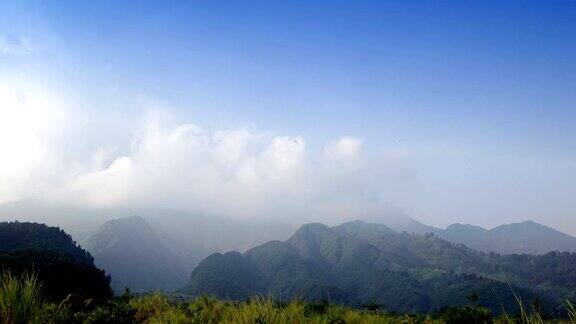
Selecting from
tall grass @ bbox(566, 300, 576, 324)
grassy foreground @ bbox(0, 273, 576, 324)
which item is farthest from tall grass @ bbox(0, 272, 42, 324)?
tall grass @ bbox(566, 300, 576, 324)

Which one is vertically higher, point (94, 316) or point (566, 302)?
point (566, 302)

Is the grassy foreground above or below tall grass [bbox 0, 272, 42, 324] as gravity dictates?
below

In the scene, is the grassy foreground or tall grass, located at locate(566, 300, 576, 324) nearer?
tall grass, located at locate(566, 300, 576, 324)

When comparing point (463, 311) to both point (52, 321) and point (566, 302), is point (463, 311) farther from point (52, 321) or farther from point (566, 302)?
point (52, 321)

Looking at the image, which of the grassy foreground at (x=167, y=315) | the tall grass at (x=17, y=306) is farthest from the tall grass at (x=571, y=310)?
the tall grass at (x=17, y=306)

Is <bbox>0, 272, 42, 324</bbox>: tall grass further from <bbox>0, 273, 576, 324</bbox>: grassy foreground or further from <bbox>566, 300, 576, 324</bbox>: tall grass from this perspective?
<bbox>566, 300, 576, 324</bbox>: tall grass

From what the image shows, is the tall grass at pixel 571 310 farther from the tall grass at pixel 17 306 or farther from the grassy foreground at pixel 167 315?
the tall grass at pixel 17 306

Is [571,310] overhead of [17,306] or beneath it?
beneath

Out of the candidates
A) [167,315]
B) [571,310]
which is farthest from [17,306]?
[571,310]

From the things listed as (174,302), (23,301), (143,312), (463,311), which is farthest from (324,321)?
(174,302)

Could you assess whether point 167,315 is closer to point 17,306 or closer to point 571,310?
point 17,306

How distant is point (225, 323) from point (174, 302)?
7782 mm

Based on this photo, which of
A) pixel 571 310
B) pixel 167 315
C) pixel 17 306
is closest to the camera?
pixel 571 310

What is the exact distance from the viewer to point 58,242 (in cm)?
16900
